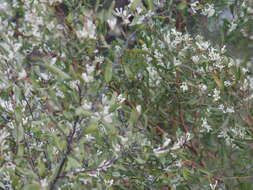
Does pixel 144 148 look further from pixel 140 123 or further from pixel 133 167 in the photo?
pixel 140 123

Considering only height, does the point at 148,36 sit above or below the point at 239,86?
above

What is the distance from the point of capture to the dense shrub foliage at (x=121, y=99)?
6.26 feet

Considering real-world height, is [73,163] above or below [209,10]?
below

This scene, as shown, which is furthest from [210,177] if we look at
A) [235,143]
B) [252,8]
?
[252,8]

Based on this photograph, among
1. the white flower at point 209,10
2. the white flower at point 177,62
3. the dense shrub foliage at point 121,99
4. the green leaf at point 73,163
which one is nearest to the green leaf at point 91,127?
the dense shrub foliage at point 121,99

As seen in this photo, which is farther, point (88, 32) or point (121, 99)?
point (121, 99)

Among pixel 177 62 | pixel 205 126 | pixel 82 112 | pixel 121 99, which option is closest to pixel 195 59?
pixel 177 62

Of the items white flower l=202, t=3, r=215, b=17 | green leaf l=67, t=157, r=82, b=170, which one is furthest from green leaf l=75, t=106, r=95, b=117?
white flower l=202, t=3, r=215, b=17

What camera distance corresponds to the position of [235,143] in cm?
297

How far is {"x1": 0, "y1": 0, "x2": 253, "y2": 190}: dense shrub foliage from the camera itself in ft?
6.26

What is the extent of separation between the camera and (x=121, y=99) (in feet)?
6.84

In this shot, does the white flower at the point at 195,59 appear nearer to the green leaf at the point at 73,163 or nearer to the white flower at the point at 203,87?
the white flower at the point at 203,87

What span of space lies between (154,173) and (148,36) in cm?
99

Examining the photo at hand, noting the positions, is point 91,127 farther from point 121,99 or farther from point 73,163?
point 121,99
